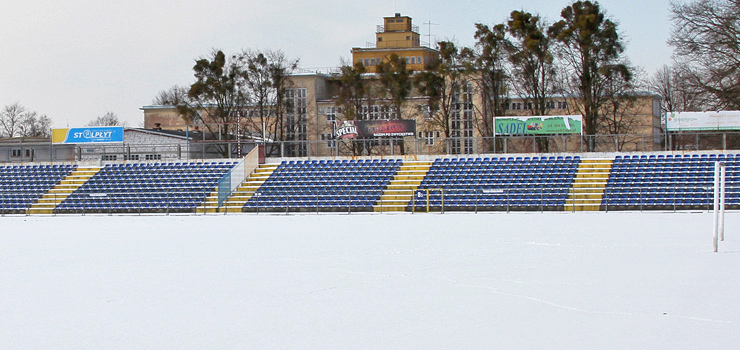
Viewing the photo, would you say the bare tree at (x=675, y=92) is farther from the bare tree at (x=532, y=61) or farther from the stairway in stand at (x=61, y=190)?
the stairway in stand at (x=61, y=190)

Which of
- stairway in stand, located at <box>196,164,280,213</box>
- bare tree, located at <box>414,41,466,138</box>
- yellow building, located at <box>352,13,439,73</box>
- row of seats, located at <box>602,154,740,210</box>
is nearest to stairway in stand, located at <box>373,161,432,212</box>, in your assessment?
stairway in stand, located at <box>196,164,280,213</box>

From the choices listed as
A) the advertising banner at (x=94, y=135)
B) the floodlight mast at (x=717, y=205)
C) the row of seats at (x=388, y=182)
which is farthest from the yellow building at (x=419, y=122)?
the floodlight mast at (x=717, y=205)

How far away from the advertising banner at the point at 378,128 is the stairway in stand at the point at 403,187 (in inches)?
90.2

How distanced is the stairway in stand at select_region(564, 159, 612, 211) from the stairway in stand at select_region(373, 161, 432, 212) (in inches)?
305

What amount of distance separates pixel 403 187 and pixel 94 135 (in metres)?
20.9

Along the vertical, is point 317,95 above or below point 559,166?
above

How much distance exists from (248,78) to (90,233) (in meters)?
35.2

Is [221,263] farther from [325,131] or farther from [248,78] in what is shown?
[325,131]

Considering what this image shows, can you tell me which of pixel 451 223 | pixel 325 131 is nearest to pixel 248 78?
pixel 325 131

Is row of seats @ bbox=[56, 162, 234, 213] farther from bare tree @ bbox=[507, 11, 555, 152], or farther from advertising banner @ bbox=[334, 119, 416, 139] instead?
bare tree @ bbox=[507, 11, 555, 152]

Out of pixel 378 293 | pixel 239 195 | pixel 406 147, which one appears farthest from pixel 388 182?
pixel 378 293

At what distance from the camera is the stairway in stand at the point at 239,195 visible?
132 ft

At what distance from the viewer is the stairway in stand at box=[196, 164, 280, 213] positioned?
40188mm

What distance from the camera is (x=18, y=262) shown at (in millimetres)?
15578
